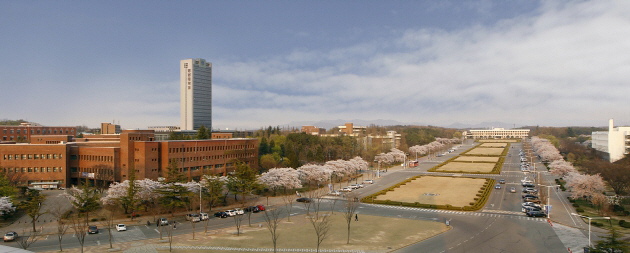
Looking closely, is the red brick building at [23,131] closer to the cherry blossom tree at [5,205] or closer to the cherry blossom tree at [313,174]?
the cherry blossom tree at [5,205]

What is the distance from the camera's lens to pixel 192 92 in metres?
147

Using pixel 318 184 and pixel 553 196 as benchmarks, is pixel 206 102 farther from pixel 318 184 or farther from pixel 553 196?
pixel 553 196

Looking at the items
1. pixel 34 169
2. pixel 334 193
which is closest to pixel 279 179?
pixel 334 193

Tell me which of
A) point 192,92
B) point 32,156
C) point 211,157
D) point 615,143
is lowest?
point 211,157

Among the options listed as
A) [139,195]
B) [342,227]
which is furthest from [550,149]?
[139,195]

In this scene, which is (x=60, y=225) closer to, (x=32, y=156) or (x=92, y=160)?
(x=92, y=160)

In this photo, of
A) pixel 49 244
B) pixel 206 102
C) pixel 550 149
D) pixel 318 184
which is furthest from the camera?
pixel 206 102

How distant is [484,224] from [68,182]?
196 feet

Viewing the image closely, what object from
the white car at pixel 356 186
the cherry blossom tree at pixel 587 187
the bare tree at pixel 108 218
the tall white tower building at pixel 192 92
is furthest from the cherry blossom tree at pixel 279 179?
the tall white tower building at pixel 192 92

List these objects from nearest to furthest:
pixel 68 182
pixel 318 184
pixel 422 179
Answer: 1. pixel 68 182
2. pixel 318 184
3. pixel 422 179

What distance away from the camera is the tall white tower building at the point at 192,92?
147000 mm

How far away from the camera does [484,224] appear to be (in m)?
36.7

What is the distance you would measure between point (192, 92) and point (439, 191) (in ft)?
375

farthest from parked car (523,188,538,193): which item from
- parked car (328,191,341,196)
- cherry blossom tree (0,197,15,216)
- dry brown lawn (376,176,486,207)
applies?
cherry blossom tree (0,197,15,216)
